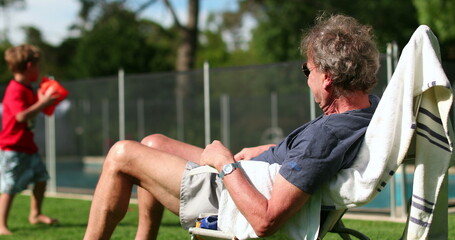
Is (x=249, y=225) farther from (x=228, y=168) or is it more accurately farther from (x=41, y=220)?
(x=41, y=220)

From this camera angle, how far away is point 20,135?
5641 millimetres

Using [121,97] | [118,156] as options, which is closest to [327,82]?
[118,156]

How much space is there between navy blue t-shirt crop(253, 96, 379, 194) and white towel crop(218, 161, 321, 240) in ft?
0.50

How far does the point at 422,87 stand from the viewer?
2.29 m

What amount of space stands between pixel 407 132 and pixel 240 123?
1034 centimetres

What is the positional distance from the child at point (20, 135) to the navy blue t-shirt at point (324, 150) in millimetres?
3579

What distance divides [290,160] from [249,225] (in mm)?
348

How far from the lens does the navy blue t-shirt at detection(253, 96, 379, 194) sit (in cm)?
236

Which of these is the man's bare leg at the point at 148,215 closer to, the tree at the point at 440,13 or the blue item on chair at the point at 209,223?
the blue item on chair at the point at 209,223

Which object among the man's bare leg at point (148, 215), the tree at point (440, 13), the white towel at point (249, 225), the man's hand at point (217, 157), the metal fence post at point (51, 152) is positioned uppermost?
the tree at point (440, 13)

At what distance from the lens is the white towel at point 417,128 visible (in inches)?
89.9

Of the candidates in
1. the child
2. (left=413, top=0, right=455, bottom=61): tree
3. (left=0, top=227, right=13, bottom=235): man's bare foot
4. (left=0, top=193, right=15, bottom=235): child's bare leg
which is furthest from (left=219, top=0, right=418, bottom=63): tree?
(left=0, top=227, right=13, bottom=235): man's bare foot

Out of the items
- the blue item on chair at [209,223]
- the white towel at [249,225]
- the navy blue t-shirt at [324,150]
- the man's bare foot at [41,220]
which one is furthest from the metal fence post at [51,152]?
the navy blue t-shirt at [324,150]

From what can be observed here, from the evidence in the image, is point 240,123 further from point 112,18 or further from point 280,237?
point 112,18
